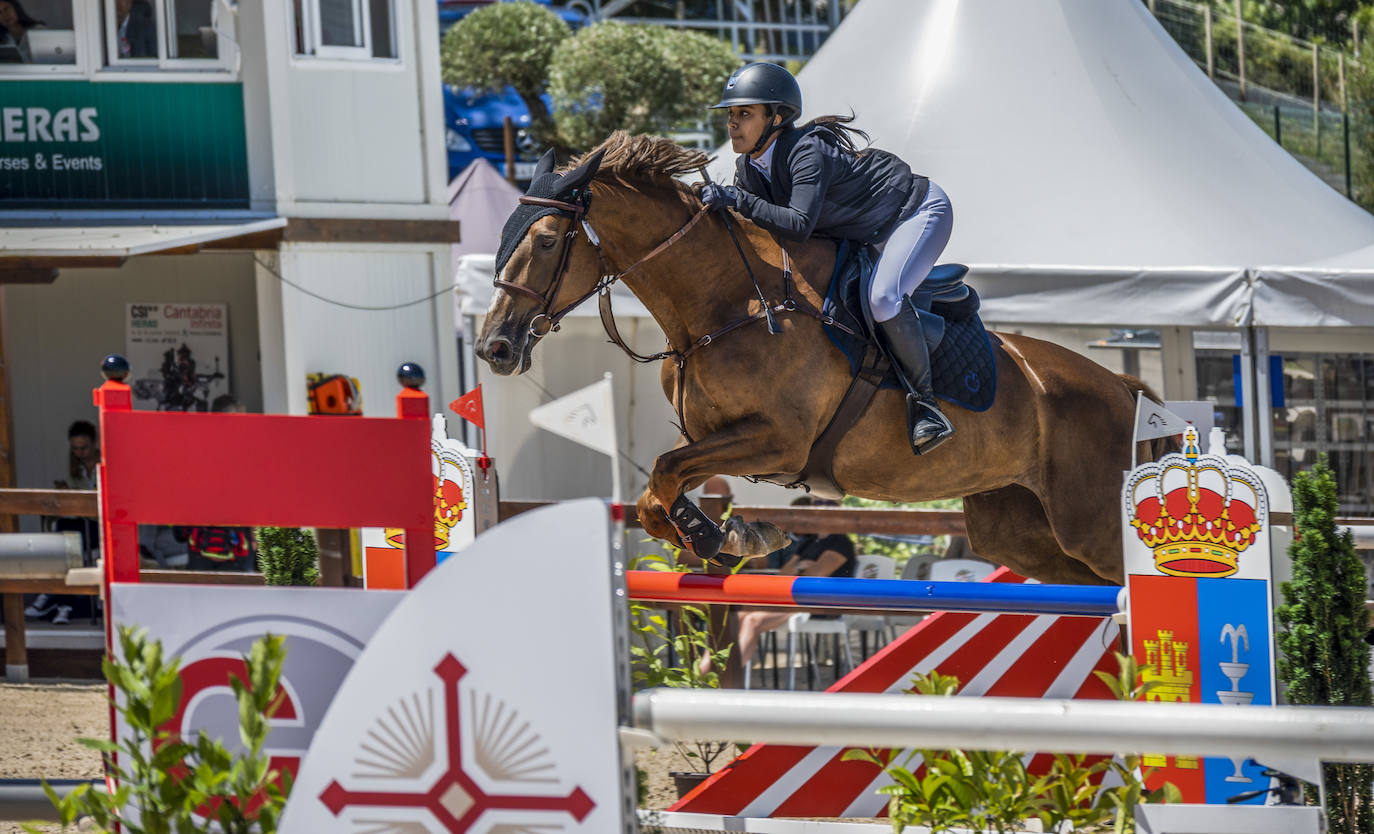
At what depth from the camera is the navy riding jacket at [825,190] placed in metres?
3.53

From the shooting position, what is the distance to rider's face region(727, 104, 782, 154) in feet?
11.9

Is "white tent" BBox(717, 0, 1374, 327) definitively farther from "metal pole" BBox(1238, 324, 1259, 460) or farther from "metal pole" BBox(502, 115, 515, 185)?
"metal pole" BBox(502, 115, 515, 185)

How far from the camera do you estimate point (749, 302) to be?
12.1 feet

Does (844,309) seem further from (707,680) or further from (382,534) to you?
(382,534)

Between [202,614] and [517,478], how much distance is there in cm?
612

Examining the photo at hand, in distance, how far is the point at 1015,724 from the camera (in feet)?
4.64

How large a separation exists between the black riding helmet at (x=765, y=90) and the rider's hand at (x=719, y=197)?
0.21 m

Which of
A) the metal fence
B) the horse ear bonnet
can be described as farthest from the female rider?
the metal fence

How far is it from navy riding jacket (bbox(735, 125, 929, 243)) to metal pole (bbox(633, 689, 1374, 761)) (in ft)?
7.24

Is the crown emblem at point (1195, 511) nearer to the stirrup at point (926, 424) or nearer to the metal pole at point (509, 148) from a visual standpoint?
the stirrup at point (926, 424)

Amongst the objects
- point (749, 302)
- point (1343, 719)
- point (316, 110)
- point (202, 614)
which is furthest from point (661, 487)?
point (316, 110)

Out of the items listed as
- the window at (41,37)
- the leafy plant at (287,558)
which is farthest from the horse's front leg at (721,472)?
the window at (41,37)

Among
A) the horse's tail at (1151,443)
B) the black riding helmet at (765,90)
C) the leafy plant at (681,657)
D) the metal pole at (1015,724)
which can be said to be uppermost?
the black riding helmet at (765,90)

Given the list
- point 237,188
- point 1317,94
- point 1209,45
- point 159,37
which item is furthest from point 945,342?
point 1317,94
